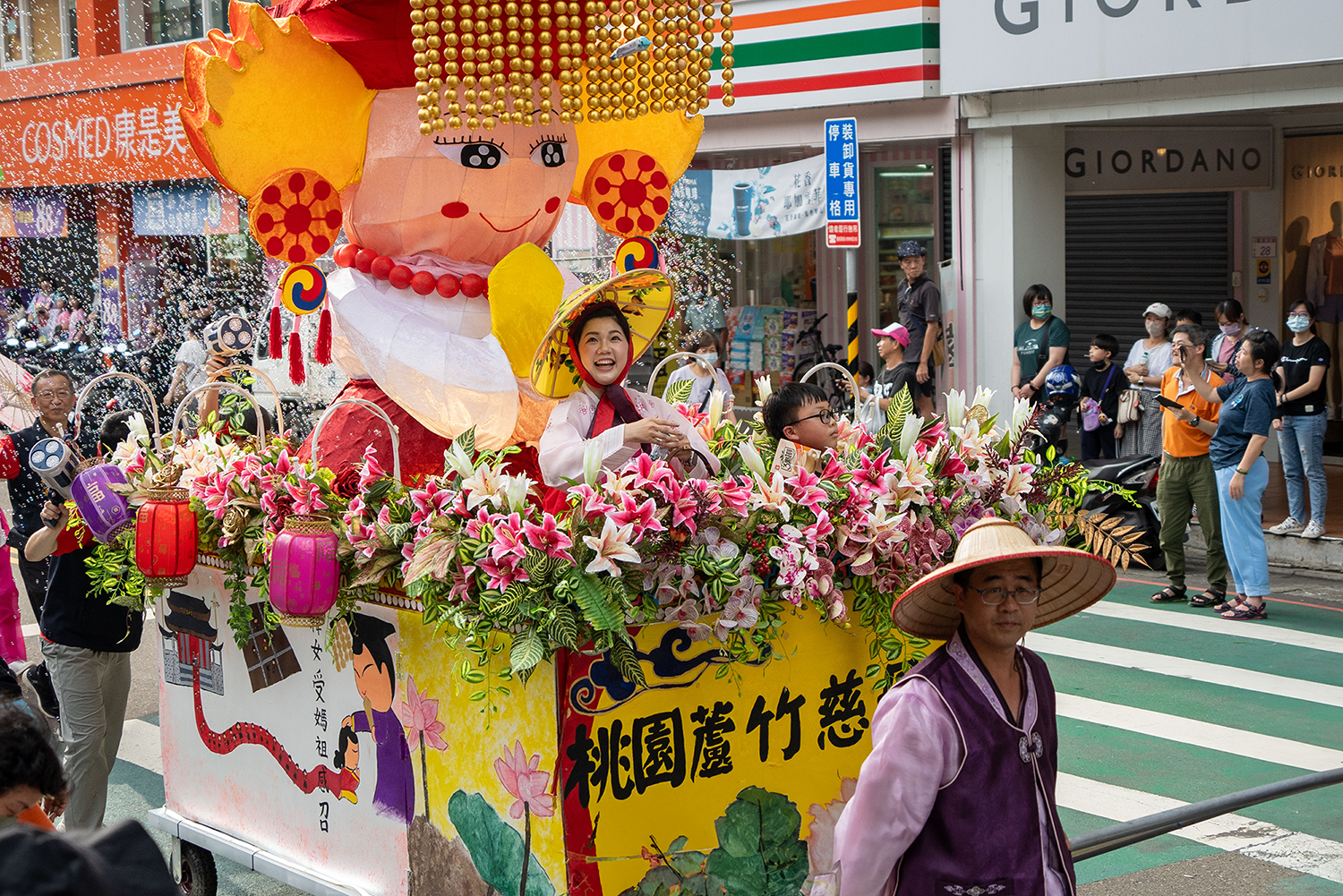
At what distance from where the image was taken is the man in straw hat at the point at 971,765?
2.61 metres

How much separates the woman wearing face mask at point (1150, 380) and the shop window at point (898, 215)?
3497 mm

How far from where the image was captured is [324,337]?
4.64 m

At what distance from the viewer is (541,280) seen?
4.28m

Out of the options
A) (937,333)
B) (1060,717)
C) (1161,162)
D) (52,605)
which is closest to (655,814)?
(52,605)

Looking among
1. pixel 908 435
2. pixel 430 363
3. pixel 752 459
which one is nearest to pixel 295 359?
pixel 430 363

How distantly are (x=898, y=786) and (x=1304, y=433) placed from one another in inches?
324

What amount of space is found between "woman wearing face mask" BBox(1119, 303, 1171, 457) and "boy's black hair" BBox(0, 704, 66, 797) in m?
9.36

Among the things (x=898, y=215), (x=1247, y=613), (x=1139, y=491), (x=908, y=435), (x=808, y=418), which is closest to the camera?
(x=908, y=435)

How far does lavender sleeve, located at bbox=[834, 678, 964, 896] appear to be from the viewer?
2.60m

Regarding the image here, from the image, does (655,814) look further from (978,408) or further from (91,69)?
(91,69)

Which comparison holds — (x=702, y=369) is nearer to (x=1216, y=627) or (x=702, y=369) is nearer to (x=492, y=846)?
(x=1216, y=627)

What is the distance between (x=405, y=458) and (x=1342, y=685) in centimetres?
511

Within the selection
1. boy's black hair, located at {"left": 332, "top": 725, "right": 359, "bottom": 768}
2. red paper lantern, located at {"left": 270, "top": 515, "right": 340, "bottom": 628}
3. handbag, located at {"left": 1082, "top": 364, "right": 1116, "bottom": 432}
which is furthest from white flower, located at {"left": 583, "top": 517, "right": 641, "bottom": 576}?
handbag, located at {"left": 1082, "top": 364, "right": 1116, "bottom": 432}

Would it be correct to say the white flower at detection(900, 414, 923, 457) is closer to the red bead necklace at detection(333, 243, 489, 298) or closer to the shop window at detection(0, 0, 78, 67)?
the red bead necklace at detection(333, 243, 489, 298)
